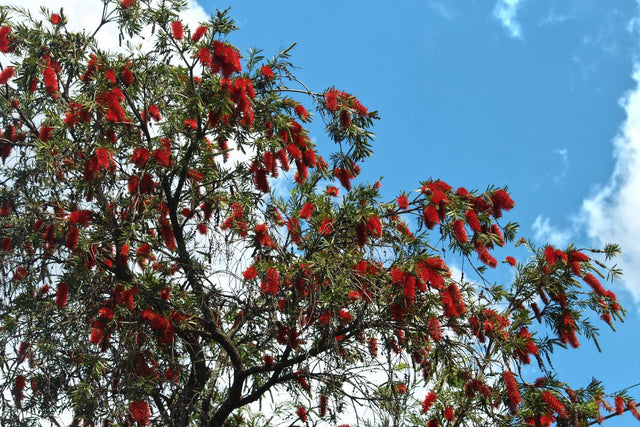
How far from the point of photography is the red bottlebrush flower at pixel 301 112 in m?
5.46

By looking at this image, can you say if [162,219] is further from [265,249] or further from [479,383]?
[479,383]

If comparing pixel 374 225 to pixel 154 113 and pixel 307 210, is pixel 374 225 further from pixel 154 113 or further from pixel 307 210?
pixel 154 113

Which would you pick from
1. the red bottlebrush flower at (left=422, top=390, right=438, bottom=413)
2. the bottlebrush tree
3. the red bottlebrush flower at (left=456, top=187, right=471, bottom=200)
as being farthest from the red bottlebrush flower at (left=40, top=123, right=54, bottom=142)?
the red bottlebrush flower at (left=422, top=390, right=438, bottom=413)

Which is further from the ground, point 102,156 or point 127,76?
point 127,76

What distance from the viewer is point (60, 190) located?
18.3 ft

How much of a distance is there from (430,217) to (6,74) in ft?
12.9

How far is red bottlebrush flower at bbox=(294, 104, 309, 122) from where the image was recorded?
5461mm

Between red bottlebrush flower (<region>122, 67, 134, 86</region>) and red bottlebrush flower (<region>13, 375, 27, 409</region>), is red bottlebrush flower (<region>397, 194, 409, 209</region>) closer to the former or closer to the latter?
red bottlebrush flower (<region>122, 67, 134, 86</region>)

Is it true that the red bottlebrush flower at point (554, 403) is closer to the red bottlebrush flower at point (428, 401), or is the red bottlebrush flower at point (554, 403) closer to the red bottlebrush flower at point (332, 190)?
the red bottlebrush flower at point (428, 401)

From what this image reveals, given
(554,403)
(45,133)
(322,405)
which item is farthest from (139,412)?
(554,403)

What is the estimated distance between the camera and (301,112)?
216 inches

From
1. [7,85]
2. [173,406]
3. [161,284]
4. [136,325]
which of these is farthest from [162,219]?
[7,85]

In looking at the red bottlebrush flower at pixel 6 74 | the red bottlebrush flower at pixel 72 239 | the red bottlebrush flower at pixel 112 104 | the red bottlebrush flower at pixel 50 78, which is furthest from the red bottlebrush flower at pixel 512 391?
the red bottlebrush flower at pixel 6 74

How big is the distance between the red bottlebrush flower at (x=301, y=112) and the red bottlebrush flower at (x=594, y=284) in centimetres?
262
